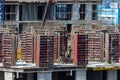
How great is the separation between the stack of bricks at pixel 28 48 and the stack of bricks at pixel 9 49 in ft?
4.46

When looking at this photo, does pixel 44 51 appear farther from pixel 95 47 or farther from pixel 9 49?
pixel 95 47

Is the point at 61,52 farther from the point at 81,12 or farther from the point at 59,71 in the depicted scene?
the point at 81,12

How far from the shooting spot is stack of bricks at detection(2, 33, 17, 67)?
177 ft

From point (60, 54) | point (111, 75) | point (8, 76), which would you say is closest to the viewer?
point (8, 76)

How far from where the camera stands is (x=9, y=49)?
54.3 metres

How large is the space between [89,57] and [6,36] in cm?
672

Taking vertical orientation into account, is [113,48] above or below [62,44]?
below

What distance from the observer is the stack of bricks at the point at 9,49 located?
5394 cm

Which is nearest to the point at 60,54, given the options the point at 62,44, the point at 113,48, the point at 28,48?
the point at 62,44

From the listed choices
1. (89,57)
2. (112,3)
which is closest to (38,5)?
(112,3)

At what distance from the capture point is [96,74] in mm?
56906

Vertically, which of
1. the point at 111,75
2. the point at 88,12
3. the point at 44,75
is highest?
the point at 88,12

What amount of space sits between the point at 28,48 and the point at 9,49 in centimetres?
151

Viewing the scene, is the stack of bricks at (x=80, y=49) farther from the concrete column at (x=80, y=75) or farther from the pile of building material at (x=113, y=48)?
the pile of building material at (x=113, y=48)
